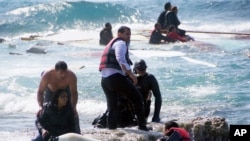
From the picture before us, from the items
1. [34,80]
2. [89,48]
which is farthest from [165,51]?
[34,80]

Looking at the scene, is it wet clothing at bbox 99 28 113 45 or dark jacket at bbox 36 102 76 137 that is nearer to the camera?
dark jacket at bbox 36 102 76 137

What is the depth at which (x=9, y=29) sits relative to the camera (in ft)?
125

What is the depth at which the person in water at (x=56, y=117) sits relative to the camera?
8000mm

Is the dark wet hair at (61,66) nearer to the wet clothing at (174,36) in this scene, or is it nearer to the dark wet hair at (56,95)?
the dark wet hair at (56,95)

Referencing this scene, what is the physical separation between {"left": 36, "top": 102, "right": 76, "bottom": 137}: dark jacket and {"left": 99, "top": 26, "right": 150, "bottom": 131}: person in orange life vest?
4.03 ft

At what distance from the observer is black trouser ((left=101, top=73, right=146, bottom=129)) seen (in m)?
9.27

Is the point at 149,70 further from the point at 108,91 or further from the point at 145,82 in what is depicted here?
the point at 108,91

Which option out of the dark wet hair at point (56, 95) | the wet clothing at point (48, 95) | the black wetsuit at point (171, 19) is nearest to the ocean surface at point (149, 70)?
the black wetsuit at point (171, 19)

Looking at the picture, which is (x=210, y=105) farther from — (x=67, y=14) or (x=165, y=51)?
(x=67, y=14)

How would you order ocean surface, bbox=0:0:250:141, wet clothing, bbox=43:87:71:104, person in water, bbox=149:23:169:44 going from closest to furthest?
wet clothing, bbox=43:87:71:104, ocean surface, bbox=0:0:250:141, person in water, bbox=149:23:169:44

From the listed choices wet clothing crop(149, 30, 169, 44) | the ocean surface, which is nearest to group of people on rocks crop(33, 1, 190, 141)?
the ocean surface

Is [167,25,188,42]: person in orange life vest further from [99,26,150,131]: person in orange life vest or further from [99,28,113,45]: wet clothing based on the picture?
[99,26,150,131]: person in orange life vest

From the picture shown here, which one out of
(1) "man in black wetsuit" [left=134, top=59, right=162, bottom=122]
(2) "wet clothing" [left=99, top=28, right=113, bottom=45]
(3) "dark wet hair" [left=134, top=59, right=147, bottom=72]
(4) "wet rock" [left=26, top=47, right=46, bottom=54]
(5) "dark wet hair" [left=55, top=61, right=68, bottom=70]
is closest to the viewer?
(5) "dark wet hair" [left=55, top=61, right=68, bottom=70]

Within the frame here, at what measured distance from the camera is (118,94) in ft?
31.6
